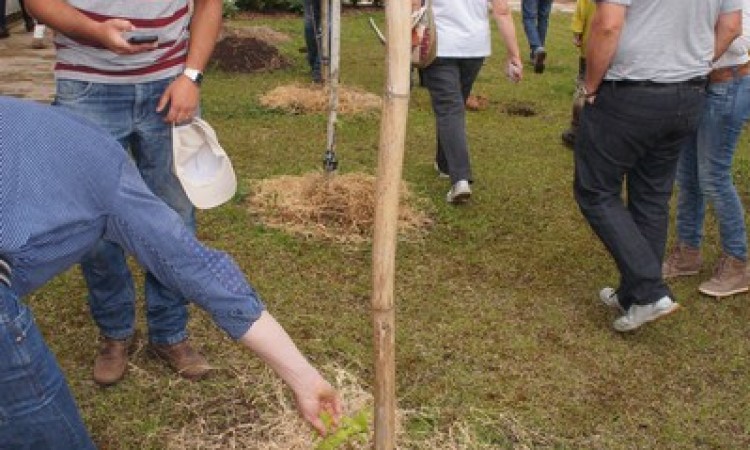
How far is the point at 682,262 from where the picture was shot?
456 centimetres

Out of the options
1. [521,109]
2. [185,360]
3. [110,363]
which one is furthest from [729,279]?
[521,109]

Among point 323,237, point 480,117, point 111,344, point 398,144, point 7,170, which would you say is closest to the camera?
point 7,170

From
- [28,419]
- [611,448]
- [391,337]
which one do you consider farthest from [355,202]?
[28,419]

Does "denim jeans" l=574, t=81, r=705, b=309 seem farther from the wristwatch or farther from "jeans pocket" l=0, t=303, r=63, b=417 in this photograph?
"jeans pocket" l=0, t=303, r=63, b=417

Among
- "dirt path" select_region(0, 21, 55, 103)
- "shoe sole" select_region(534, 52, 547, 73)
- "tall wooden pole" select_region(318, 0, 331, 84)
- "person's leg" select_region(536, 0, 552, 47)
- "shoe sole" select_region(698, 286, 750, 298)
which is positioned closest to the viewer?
"shoe sole" select_region(698, 286, 750, 298)

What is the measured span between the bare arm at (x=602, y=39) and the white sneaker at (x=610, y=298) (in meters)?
1.05

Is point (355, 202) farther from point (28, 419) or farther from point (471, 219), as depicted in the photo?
point (28, 419)

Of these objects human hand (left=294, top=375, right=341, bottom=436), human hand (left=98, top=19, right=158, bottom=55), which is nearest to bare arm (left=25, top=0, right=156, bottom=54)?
human hand (left=98, top=19, right=158, bottom=55)

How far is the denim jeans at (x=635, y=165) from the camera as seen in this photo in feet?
11.8

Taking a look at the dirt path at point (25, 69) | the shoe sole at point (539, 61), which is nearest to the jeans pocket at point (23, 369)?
the dirt path at point (25, 69)

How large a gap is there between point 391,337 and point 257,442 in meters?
0.93

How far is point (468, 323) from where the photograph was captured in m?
3.91

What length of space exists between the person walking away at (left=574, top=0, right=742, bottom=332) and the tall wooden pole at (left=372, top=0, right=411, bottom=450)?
1691mm

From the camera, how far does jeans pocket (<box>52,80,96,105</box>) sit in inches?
117
